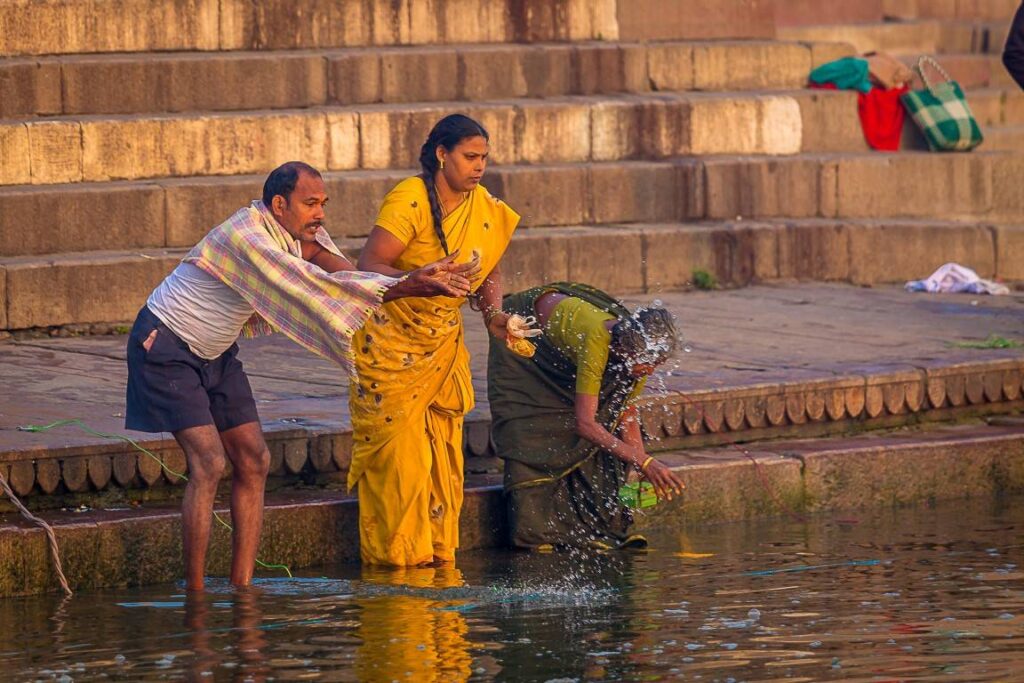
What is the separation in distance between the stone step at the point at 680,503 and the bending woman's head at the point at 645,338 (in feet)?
2.78

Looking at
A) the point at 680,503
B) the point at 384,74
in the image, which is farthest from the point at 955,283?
the point at 680,503

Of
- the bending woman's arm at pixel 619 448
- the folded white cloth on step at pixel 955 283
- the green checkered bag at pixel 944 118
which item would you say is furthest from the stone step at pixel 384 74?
the bending woman's arm at pixel 619 448

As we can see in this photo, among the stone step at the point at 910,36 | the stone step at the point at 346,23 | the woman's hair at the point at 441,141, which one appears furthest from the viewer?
the stone step at the point at 910,36

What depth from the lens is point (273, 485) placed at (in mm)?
7375

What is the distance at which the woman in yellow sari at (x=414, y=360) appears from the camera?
7039 millimetres

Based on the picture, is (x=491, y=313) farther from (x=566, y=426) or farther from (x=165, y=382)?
(x=165, y=382)

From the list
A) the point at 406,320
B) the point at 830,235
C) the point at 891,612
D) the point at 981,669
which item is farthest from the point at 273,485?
the point at 830,235

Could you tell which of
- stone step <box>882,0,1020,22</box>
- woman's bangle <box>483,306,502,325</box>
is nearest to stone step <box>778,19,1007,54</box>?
stone step <box>882,0,1020,22</box>

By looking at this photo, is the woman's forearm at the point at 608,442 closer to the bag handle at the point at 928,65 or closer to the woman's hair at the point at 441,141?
the woman's hair at the point at 441,141

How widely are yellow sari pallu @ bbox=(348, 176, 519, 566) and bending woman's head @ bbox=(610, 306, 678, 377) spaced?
1.76 ft

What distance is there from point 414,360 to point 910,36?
9.29 m

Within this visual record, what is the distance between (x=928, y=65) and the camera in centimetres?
1437

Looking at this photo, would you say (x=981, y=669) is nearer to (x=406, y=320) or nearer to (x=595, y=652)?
(x=595, y=652)

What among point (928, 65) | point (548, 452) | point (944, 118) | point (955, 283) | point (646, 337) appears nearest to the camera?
point (646, 337)
